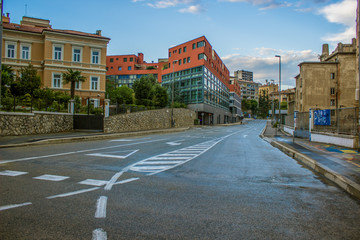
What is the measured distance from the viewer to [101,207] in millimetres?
4129

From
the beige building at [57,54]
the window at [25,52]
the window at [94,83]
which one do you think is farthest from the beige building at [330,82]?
the window at [25,52]

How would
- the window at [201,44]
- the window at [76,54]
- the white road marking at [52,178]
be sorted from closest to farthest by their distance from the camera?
the white road marking at [52,178]
the window at [76,54]
the window at [201,44]

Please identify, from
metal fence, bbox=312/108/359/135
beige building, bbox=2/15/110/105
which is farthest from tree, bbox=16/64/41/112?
metal fence, bbox=312/108/359/135

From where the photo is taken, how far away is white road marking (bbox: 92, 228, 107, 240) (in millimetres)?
3045

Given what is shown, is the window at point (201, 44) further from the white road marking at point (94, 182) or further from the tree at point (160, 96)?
the white road marking at point (94, 182)

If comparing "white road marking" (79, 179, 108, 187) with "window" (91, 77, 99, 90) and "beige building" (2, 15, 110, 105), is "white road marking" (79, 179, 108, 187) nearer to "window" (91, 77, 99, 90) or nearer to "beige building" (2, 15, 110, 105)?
"beige building" (2, 15, 110, 105)

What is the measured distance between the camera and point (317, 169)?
842cm

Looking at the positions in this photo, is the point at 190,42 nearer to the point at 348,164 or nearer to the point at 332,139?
the point at 332,139

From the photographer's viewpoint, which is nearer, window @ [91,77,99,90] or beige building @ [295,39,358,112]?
window @ [91,77,99,90]

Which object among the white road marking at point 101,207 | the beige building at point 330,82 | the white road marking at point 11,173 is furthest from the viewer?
the beige building at point 330,82

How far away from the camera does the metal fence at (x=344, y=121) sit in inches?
569

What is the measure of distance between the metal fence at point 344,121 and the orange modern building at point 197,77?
40879 millimetres

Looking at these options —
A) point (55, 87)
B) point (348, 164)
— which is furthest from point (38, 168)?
point (55, 87)

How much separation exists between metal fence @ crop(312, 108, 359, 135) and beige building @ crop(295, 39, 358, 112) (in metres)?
32.0
